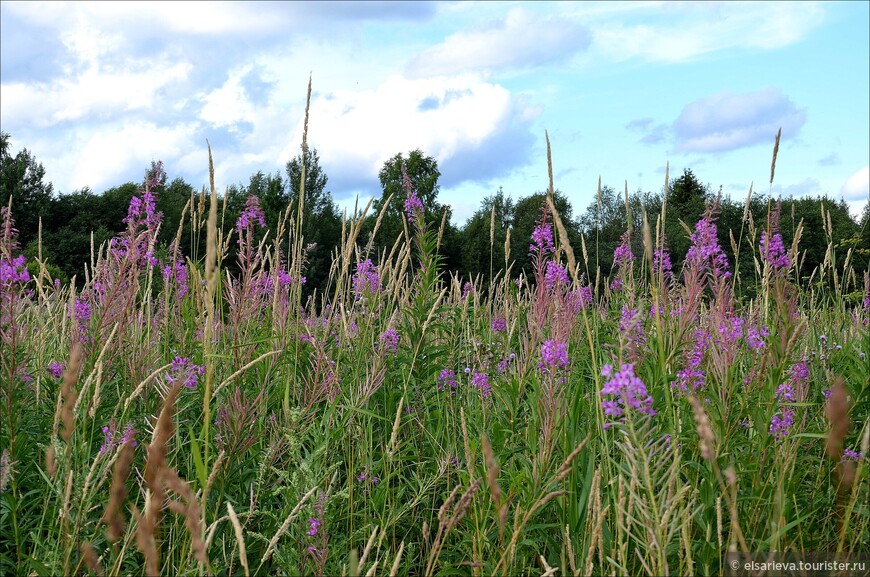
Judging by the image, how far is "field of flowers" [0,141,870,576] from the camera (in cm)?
226

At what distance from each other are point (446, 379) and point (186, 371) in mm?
1357

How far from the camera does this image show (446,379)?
3.73m

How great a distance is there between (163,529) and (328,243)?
155ft

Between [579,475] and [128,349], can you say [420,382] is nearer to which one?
[579,475]

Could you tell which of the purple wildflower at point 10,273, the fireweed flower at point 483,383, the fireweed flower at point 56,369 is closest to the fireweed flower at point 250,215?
the fireweed flower at point 56,369

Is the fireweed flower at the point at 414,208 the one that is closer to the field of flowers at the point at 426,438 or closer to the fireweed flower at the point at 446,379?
the field of flowers at the point at 426,438

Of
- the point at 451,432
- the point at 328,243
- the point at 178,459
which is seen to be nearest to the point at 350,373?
the point at 451,432

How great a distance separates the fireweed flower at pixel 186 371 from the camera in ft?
9.82

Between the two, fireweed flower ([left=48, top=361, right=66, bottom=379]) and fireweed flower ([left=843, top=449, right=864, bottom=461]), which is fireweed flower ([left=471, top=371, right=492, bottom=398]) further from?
fireweed flower ([left=48, top=361, right=66, bottom=379])

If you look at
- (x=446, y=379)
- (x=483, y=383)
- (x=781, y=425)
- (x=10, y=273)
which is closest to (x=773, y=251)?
(x=781, y=425)

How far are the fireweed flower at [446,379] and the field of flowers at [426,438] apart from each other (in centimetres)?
2

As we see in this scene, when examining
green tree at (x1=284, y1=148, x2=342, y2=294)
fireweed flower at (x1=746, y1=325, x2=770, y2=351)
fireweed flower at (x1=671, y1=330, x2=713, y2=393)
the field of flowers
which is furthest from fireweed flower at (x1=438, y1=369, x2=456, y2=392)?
green tree at (x1=284, y1=148, x2=342, y2=294)

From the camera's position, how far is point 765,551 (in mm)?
2365

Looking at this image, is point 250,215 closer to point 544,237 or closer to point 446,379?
point 446,379
